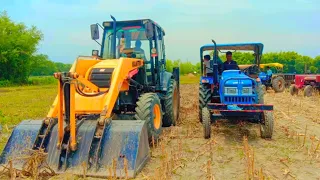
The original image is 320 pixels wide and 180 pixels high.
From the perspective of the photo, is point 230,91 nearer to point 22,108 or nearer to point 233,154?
point 233,154

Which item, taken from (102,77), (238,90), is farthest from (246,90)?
(102,77)

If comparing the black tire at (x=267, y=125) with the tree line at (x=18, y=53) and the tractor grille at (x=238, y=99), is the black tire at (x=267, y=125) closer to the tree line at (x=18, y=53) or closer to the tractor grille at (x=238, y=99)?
the tractor grille at (x=238, y=99)

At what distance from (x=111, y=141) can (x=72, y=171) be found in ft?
2.29

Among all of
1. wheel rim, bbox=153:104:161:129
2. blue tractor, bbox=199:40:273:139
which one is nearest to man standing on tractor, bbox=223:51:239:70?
blue tractor, bbox=199:40:273:139

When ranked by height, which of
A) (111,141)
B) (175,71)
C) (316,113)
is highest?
(175,71)

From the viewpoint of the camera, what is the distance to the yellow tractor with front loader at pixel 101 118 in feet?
16.0

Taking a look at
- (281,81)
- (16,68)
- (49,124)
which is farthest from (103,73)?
(16,68)

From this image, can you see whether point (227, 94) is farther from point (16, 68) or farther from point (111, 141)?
point (16, 68)

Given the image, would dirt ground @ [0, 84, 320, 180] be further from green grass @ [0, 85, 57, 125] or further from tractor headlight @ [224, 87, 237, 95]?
green grass @ [0, 85, 57, 125]

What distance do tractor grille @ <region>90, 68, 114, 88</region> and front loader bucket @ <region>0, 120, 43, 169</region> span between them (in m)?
1.41

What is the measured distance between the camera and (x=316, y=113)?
11375 millimetres

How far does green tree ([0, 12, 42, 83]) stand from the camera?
43281 mm

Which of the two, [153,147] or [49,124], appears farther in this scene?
[153,147]

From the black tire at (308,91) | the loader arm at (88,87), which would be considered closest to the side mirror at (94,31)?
the loader arm at (88,87)
